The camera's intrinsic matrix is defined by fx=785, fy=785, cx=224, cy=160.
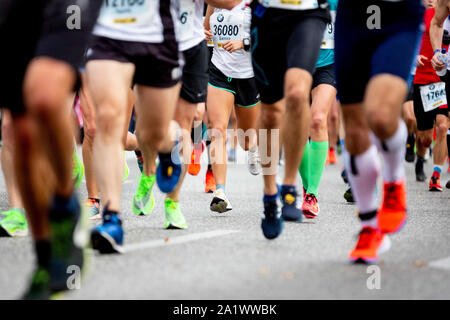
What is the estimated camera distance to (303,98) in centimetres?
489

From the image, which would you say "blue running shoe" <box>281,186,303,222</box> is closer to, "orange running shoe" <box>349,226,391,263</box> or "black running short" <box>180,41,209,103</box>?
"orange running shoe" <box>349,226,391,263</box>

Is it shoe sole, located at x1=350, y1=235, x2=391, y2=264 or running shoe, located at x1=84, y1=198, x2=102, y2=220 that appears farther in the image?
running shoe, located at x1=84, y1=198, x2=102, y2=220

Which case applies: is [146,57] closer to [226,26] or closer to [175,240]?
[175,240]

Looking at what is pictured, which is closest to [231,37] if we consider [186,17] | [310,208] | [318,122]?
[318,122]

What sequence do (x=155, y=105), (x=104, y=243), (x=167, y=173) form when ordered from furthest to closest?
(x=167, y=173), (x=155, y=105), (x=104, y=243)

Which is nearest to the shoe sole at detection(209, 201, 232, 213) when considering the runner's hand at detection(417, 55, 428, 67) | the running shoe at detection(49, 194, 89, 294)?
the running shoe at detection(49, 194, 89, 294)

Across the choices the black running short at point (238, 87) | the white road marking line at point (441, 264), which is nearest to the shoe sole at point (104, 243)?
the white road marking line at point (441, 264)

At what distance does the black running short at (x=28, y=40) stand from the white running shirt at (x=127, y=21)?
1.16 m

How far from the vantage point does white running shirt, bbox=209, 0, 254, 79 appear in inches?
301

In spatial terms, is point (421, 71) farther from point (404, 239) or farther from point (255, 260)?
point (255, 260)

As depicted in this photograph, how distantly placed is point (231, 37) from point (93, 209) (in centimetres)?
257

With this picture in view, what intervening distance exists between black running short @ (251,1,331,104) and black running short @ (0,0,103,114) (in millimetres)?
1913

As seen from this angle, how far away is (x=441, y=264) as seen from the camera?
4.12 metres
